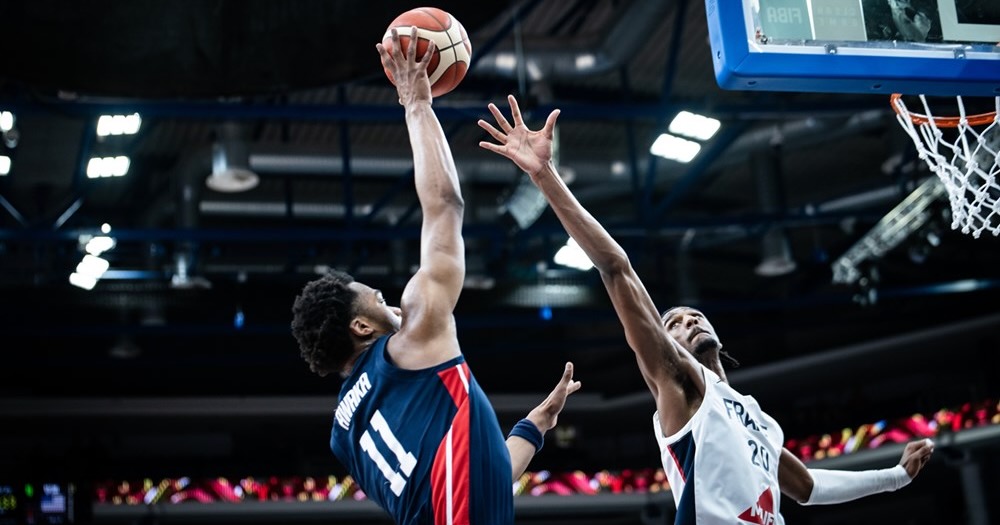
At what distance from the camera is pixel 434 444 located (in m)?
3.23

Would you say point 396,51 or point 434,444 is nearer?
point 434,444

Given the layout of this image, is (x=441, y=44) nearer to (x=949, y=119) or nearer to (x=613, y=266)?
(x=613, y=266)

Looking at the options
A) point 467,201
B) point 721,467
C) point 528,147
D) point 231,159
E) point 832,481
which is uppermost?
point 231,159

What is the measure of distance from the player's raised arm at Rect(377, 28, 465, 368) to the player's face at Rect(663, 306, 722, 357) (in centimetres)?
154

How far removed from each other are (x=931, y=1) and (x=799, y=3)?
1.91ft

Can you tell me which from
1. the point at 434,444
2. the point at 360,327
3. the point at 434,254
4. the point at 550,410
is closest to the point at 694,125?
the point at 550,410

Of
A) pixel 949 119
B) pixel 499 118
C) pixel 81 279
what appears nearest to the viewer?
pixel 499 118

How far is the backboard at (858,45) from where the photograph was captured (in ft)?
14.0

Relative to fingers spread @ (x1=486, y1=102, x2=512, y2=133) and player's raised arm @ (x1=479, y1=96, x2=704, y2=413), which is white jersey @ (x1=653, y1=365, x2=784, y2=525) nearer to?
player's raised arm @ (x1=479, y1=96, x2=704, y2=413)

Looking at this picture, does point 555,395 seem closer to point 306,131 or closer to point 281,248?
point 306,131

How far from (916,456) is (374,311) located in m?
2.69

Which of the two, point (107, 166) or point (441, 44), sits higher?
point (107, 166)

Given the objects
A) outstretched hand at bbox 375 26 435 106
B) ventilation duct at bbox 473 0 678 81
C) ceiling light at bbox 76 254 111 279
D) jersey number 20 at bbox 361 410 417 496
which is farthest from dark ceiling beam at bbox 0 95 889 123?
jersey number 20 at bbox 361 410 417 496

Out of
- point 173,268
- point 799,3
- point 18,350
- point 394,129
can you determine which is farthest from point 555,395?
point 18,350
